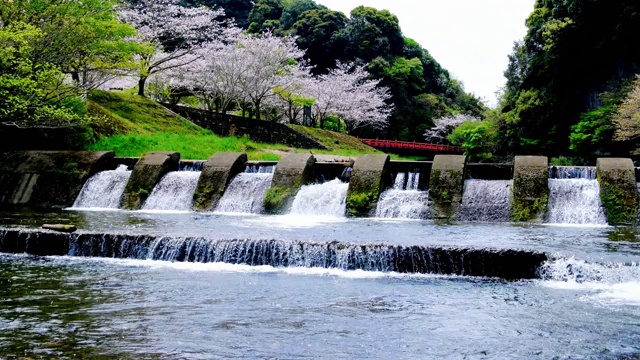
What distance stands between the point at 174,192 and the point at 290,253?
385 inches

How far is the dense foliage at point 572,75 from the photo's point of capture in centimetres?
3077

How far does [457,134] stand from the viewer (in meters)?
45.8

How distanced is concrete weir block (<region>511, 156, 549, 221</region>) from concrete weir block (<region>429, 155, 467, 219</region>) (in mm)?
1518

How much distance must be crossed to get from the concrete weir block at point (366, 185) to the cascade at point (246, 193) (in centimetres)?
283

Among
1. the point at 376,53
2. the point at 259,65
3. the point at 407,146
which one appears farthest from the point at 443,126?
the point at 259,65

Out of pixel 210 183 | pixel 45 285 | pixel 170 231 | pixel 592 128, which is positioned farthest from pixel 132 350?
pixel 592 128

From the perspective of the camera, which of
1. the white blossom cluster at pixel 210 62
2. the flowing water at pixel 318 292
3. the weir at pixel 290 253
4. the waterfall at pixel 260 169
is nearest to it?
the flowing water at pixel 318 292

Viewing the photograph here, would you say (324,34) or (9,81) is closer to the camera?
(9,81)

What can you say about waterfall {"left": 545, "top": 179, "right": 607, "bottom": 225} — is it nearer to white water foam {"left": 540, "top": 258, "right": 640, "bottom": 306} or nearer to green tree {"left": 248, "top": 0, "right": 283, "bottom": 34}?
white water foam {"left": 540, "top": 258, "right": 640, "bottom": 306}

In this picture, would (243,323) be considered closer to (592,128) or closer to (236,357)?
(236,357)

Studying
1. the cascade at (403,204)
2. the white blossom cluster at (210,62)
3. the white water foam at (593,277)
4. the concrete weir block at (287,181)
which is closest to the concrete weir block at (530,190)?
the cascade at (403,204)

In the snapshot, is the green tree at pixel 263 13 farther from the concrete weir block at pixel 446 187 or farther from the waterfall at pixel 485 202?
the waterfall at pixel 485 202

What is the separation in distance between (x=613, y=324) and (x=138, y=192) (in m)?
15.4

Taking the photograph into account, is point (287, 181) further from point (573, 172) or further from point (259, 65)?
point (259, 65)
